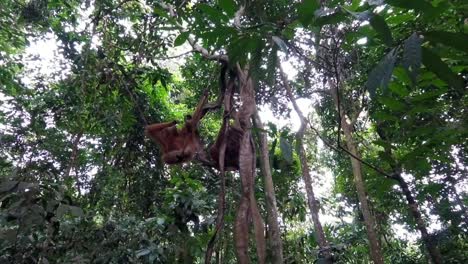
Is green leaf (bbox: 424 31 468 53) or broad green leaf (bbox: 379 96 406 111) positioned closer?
green leaf (bbox: 424 31 468 53)

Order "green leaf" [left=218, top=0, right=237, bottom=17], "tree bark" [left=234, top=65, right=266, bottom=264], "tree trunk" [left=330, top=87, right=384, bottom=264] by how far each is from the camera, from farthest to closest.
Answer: "tree trunk" [left=330, top=87, right=384, bottom=264]
"tree bark" [left=234, top=65, right=266, bottom=264]
"green leaf" [left=218, top=0, right=237, bottom=17]

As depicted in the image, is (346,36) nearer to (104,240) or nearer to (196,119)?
(196,119)

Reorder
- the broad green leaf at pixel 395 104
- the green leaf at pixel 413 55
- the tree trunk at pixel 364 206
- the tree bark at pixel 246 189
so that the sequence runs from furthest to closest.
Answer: the tree trunk at pixel 364 206, the broad green leaf at pixel 395 104, the tree bark at pixel 246 189, the green leaf at pixel 413 55

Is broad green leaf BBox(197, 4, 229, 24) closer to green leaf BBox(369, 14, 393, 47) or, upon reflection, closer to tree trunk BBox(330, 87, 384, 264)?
green leaf BBox(369, 14, 393, 47)

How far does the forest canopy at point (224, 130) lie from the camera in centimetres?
121

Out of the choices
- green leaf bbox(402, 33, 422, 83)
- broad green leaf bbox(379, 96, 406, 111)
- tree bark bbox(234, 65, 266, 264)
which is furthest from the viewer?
broad green leaf bbox(379, 96, 406, 111)

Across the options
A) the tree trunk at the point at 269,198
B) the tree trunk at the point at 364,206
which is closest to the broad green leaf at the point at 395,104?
the tree trunk at the point at 269,198

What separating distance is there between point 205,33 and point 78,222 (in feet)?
10.5

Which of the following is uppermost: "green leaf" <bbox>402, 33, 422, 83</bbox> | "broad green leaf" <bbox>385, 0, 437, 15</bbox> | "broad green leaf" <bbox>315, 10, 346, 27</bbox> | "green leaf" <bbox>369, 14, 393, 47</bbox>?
"broad green leaf" <bbox>315, 10, 346, 27</bbox>

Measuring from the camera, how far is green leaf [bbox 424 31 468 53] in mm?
774

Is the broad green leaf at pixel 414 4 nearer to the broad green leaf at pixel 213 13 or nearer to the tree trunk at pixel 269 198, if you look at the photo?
the broad green leaf at pixel 213 13

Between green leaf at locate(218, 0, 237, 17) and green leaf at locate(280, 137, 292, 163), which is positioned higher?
green leaf at locate(218, 0, 237, 17)

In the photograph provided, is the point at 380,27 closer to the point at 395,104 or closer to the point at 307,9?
the point at 307,9

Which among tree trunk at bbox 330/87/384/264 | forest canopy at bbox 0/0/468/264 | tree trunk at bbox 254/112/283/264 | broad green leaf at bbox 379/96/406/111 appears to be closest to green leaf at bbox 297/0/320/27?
forest canopy at bbox 0/0/468/264
